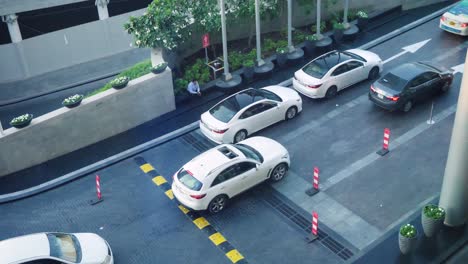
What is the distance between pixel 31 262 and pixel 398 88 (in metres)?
15.6

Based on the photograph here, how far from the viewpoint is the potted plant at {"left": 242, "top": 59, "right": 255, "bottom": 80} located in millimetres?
26969

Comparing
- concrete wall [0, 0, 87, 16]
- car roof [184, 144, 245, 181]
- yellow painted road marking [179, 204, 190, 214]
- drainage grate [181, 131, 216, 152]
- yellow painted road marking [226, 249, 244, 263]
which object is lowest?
yellow painted road marking [226, 249, 244, 263]

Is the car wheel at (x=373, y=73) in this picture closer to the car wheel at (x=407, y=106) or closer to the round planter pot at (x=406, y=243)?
the car wheel at (x=407, y=106)

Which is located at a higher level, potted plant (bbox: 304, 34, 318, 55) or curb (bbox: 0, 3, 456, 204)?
potted plant (bbox: 304, 34, 318, 55)

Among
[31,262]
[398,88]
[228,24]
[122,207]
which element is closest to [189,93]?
[228,24]

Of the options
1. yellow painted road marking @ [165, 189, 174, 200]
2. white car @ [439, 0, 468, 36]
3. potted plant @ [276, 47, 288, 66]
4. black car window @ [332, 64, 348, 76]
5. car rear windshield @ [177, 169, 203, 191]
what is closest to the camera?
car rear windshield @ [177, 169, 203, 191]

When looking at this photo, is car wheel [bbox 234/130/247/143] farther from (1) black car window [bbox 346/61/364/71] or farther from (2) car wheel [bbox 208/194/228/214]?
(1) black car window [bbox 346/61/364/71]

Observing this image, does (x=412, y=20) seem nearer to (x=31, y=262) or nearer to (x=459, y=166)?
(x=459, y=166)

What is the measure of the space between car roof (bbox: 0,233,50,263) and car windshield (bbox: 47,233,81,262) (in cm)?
20

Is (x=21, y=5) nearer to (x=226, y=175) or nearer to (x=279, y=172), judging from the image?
(x=226, y=175)

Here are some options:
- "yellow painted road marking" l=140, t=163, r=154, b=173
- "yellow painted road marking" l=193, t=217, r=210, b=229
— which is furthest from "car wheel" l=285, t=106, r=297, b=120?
"yellow painted road marking" l=193, t=217, r=210, b=229

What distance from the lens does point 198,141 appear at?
23625 millimetres

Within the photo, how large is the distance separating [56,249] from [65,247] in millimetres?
355

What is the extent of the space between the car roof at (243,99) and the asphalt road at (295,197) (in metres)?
1.52
